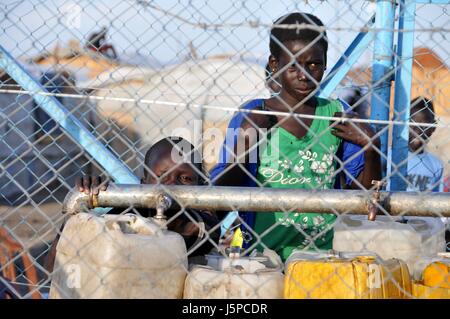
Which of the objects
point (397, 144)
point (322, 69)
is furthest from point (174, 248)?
point (397, 144)

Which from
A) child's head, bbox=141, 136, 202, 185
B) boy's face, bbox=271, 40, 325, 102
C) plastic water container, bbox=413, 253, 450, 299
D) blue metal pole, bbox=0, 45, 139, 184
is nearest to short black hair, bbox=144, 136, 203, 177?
child's head, bbox=141, 136, 202, 185

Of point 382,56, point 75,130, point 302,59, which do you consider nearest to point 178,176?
point 75,130

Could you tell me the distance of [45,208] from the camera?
767 centimetres

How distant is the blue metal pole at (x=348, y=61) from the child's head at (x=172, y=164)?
0.78 m

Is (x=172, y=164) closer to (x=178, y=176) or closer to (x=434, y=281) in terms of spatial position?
(x=178, y=176)

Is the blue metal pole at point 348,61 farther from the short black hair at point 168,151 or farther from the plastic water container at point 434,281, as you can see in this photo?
the plastic water container at point 434,281

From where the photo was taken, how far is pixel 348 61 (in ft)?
10.4

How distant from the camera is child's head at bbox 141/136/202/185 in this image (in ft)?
8.90

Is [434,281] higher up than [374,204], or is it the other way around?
[374,204]

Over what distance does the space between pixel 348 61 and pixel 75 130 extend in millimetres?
1270

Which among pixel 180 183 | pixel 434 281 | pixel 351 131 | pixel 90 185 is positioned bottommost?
pixel 434 281

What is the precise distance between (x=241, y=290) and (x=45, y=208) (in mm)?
6068
